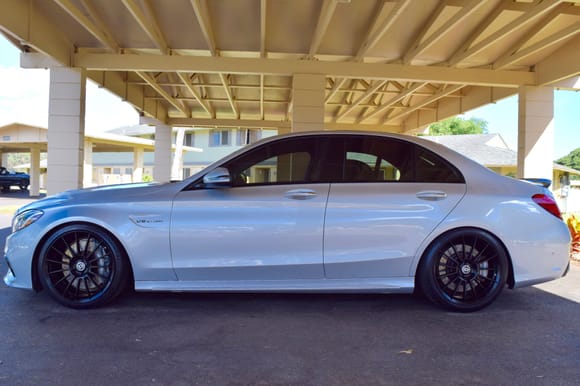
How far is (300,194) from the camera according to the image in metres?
3.54

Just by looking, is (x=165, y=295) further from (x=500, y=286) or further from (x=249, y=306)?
(x=500, y=286)

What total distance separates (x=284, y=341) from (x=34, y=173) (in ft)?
84.2

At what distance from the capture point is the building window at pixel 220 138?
31375 mm

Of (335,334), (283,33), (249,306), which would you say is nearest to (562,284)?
(335,334)

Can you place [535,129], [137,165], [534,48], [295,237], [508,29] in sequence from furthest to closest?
[137,165], [535,129], [534,48], [508,29], [295,237]

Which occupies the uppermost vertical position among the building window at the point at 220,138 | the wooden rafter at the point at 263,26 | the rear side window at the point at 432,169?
the building window at the point at 220,138

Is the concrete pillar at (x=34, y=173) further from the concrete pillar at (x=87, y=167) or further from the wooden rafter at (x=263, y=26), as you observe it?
the wooden rafter at (x=263, y=26)

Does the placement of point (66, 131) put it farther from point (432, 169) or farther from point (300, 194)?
point (432, 169)

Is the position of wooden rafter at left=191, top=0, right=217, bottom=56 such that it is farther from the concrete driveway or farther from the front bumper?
the concrete driveway

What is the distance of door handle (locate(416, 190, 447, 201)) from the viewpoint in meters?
3.57

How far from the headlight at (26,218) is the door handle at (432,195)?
10.6 feet

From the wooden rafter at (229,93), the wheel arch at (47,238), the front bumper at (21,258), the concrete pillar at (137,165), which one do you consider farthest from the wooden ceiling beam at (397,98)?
the concrete pillar at (137,165)

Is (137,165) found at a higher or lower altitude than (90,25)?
lower

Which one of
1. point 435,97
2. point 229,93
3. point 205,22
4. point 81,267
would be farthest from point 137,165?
point 81,267
